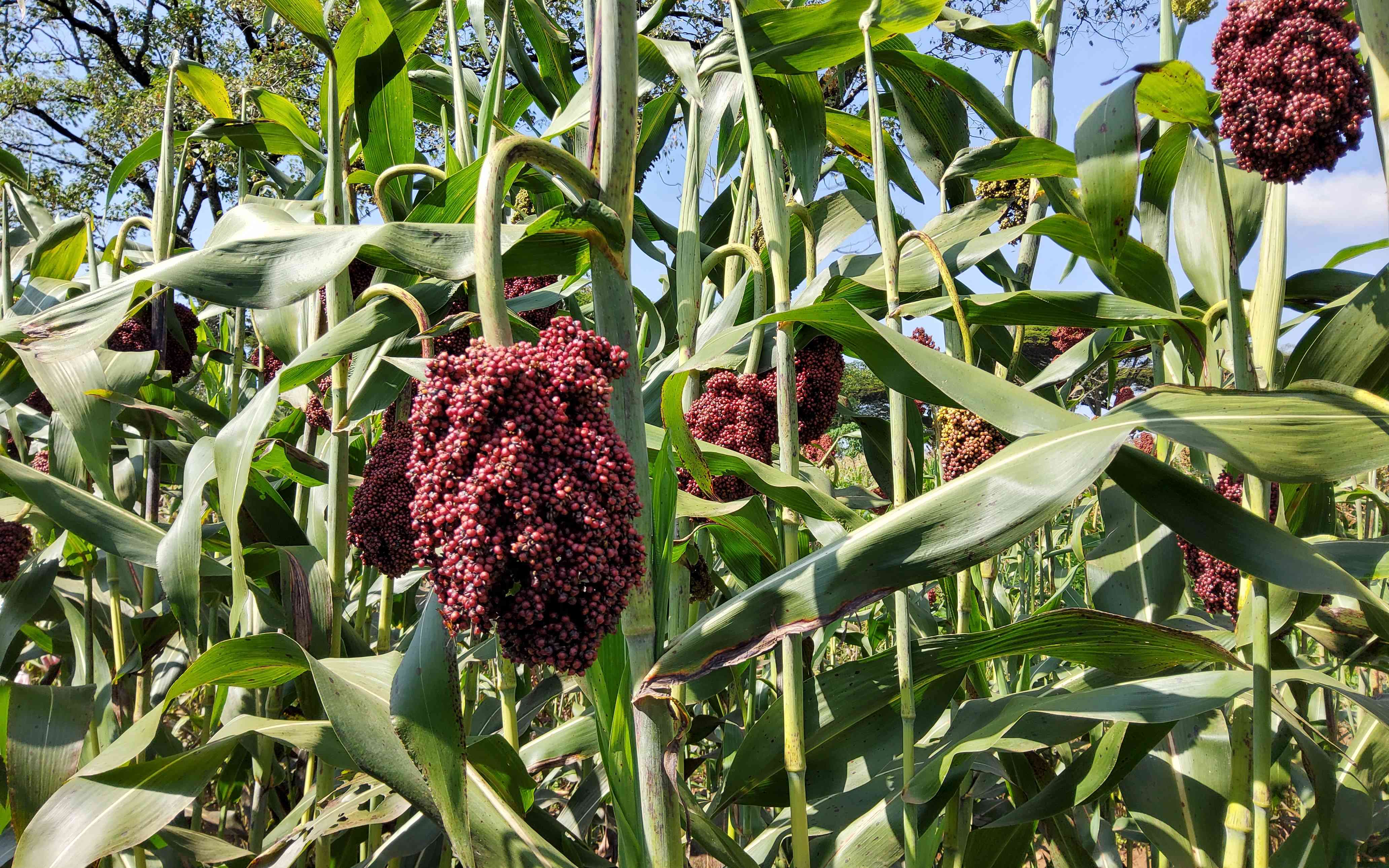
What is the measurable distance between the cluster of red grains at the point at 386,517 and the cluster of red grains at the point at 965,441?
0.94m

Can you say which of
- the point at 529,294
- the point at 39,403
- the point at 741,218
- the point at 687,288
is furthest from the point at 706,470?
the point at 39,403

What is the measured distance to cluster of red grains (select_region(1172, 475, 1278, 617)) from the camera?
1592mm

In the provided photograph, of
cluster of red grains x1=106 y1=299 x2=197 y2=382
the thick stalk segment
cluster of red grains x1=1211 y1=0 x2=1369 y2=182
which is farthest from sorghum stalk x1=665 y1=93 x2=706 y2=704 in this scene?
cluster of red grains x1=106 y1=299 x2=197 y2=382

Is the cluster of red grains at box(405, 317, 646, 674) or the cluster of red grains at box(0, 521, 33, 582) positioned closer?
the cluster of red grains at box(405, 317, 646, 674)

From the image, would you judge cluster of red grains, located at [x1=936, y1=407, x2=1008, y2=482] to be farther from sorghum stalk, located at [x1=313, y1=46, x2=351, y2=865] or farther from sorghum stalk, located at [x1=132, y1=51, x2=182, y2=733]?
sorghum stalk, located at [x1=132, y1=51, x2=182, y2=733]

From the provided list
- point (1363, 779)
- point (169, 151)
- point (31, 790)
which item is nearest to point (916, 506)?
point (1363, 779)

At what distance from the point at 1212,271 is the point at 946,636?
0.94m

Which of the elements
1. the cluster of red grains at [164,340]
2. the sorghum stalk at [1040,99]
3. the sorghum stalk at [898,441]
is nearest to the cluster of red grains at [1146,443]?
the sorghum stalk at [1040,99]

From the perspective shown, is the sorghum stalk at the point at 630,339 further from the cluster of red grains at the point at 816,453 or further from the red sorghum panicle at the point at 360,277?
the cluster of red grains at the point at 816,453

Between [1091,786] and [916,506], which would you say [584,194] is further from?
[1091,786]

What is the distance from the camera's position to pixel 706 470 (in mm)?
1372

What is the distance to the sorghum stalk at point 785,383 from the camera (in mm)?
1345

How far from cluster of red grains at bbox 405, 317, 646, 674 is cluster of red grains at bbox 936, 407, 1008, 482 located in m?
0.82

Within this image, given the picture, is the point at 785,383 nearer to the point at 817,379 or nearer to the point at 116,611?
the point at 817,379
